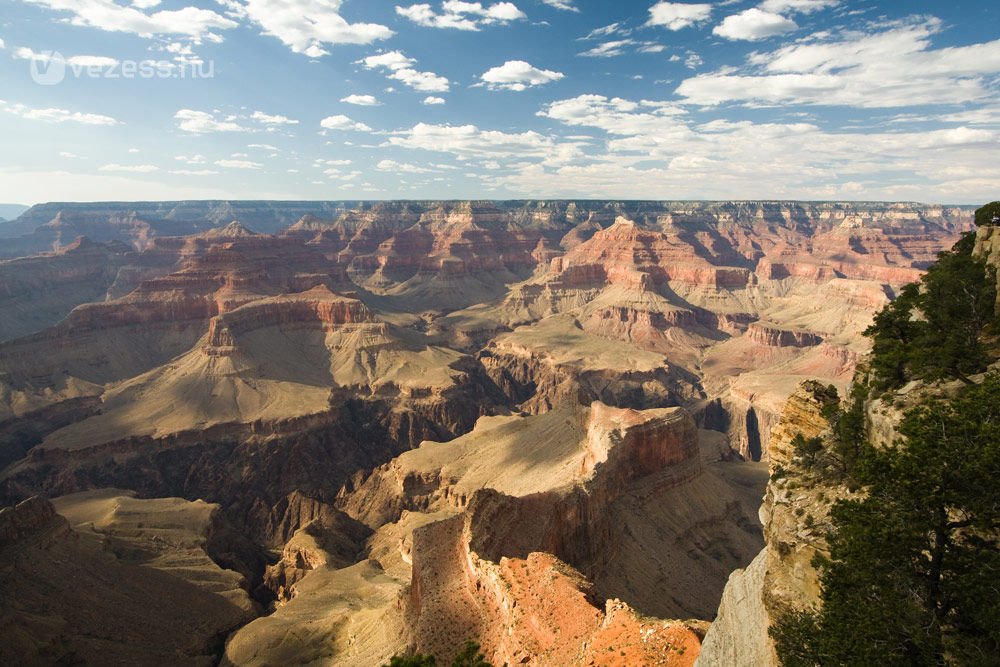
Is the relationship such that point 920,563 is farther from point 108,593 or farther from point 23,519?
point 23,519

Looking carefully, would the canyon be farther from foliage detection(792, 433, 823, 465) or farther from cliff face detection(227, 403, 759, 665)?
foliage detection(792, 433, 823, 465)

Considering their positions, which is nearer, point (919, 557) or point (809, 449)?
point (919, 557)

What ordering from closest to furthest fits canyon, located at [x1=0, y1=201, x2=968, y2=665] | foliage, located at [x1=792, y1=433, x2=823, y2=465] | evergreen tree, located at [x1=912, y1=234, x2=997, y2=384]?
foliage, located at [x1=792, y1=433, x2=823, y2=465] < evergreen tree, located at [x1=912, y1=234, x2=997, y2=384] < canyon, located at [x1=0, y1=201, x2=968, y2=665]

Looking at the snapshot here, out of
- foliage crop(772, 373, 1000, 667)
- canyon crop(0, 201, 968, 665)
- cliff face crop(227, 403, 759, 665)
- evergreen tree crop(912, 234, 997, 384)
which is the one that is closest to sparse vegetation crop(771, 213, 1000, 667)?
foliage crop(772, 373, 1000, 667)

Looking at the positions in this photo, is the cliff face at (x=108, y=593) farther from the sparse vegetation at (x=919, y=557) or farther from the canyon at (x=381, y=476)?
the sparse vegetation at (x=919, y=557)

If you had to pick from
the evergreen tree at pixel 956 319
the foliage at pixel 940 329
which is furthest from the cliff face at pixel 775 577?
the evergreen tree at pixel 956 319

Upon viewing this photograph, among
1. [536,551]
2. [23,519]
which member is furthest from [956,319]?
[23,519]

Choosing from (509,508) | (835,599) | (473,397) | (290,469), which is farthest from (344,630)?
(473,397)

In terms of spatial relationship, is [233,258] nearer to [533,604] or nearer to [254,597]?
[254,597]
